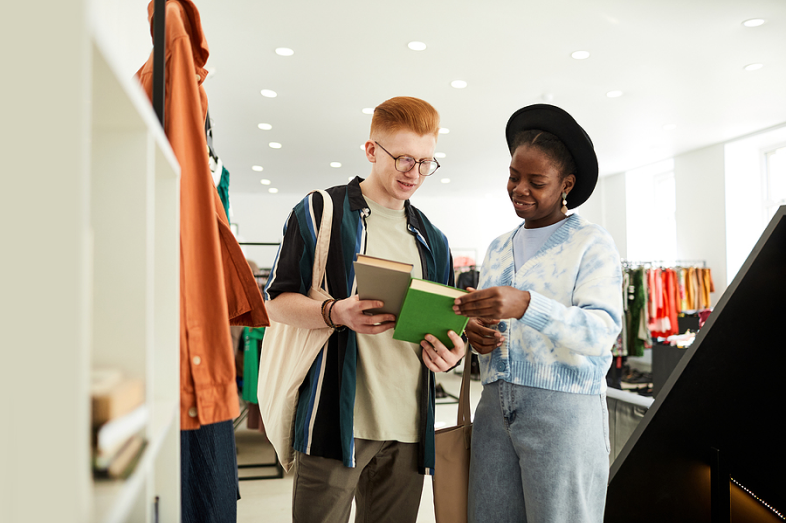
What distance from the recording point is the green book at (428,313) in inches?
41.3

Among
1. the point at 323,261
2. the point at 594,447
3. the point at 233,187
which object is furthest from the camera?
the point at 233,187

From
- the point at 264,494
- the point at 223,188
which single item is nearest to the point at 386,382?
the point at 223,188

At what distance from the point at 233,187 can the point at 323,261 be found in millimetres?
10163

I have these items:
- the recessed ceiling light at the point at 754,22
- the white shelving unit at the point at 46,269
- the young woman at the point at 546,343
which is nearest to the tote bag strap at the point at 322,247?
the young woman at the point at 546,343

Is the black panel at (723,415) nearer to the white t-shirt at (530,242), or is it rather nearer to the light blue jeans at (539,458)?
the light blue jeans at (539,458)

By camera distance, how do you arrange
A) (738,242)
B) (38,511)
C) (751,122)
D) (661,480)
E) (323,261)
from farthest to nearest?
(738,242), (751,122), (661,480), (323,261), (38,511)

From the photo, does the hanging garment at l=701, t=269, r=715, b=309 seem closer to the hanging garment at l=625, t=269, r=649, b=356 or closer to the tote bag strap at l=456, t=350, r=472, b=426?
the hanging garment at l=625, t=269, r=649, b=356

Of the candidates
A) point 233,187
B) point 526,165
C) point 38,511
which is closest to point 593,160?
point 526,165

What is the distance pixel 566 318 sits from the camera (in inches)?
42.7

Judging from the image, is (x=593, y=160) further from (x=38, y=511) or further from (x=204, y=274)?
(x=38, y=511)

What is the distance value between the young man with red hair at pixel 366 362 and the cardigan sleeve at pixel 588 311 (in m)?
0.22

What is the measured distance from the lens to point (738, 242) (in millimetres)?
6988

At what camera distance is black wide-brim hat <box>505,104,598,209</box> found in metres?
1.29

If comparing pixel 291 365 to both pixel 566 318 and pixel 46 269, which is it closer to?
pixel 566 318
